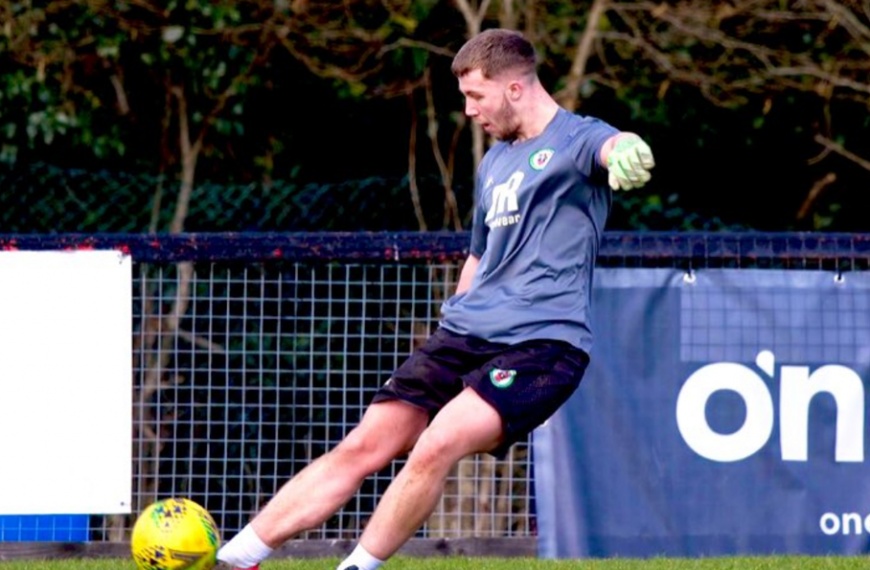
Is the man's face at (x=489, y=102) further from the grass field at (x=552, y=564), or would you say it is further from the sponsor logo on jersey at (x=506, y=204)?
the grass field at (x=552, y=564)

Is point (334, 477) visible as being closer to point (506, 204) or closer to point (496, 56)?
point (506, 204)

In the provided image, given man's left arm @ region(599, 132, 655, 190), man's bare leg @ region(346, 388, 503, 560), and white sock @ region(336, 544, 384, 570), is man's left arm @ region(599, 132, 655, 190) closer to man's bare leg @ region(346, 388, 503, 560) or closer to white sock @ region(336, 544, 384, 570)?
man's bare leg @ region(346, 388, 503, 560)

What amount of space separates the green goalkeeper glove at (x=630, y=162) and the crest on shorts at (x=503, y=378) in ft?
2.59

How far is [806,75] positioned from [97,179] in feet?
14.5

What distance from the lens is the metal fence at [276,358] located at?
296 inches

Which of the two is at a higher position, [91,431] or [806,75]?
[806,75]

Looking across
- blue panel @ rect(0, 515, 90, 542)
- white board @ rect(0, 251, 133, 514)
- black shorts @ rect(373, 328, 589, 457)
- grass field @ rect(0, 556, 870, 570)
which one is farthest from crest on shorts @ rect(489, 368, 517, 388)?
blue panel @ rect(0, 515, 90, 542)

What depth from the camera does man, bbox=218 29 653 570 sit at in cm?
547

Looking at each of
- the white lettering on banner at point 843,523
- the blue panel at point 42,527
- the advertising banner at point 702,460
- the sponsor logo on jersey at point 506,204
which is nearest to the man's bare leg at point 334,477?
the sponsor logo on jersey at point 506,204

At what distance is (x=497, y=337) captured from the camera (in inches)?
222

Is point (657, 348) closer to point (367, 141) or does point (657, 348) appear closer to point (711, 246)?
point (711, 246)

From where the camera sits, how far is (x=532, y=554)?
745 centimetres

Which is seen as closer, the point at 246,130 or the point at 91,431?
the point at 91,431

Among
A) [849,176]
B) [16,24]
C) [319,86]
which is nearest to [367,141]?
[319,86]
